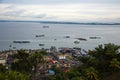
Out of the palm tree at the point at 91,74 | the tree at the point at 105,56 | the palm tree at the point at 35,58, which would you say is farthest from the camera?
the palm tree at the point at 35,58

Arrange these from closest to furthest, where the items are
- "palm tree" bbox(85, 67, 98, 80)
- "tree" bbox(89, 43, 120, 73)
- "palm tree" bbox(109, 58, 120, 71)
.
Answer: "palm tree" bbox(85, 67, 98, 80), "palm tree" bbox(109, 58, 120, 71), "tree" bbox(89, 43, 120, 73)

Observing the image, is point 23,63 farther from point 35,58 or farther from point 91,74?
point 91,74

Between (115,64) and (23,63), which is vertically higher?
(115,64)

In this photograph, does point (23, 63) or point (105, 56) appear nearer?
point (105, 56)

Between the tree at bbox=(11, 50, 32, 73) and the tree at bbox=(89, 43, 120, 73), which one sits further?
the tree at bbox=(11, 50, 32, 73)

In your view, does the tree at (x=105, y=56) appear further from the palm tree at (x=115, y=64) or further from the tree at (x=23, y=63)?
the tree at (x=23, y=63)

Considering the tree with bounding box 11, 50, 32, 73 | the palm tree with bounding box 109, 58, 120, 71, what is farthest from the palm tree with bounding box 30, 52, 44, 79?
the palm tree with bounding box 109, 58, 120, 71

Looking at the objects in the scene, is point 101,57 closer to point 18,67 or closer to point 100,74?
point 100,74

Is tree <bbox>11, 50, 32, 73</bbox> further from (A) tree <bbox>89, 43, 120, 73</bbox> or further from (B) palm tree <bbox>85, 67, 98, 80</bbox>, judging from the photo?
(B) palm tree <bbox>85, 67, 98, 80</bbox>

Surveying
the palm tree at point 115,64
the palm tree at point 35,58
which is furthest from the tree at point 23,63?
the palm tree at point 115,64

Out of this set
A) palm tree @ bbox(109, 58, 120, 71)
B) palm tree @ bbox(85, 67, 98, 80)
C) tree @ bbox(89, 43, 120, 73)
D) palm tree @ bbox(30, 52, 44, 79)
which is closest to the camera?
palm tree @ bbox(85, 67, 98, 80)

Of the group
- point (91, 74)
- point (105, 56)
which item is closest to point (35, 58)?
point (105, 56)

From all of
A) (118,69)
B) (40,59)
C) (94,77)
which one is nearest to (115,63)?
(118,69)
